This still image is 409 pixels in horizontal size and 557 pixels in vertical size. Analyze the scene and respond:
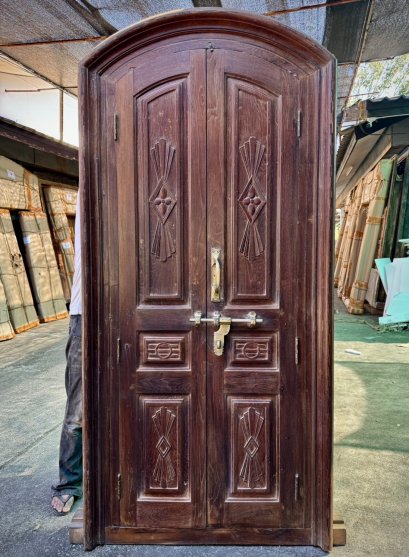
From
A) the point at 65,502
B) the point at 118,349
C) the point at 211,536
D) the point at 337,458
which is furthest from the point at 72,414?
the point at 337,458

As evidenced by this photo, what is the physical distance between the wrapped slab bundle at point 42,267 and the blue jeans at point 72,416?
20.2ft

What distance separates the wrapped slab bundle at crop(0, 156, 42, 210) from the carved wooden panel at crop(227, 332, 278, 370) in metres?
6.57

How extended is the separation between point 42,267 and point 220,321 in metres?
7.04

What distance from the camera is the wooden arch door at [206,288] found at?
2090mm

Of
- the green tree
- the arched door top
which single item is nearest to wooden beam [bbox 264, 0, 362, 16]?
the arched door top

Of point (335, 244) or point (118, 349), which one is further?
point (335, 244)

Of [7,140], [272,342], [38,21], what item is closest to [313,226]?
[272,342]

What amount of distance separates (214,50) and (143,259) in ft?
3.23

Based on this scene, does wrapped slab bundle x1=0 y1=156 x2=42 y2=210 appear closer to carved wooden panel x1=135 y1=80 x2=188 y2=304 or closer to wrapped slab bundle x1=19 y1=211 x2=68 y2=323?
wrapped slab bundle x1=19 y1=211 x2=68 y2=323

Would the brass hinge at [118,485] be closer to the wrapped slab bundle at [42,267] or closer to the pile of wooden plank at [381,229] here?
the wrapped slab bundle at [42,267]

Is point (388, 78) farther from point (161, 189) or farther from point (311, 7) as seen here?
point (161, 189)

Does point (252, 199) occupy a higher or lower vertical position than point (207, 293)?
higher

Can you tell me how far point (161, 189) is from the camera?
84.4 inches

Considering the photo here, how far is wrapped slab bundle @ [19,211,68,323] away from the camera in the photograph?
829 centimetres
